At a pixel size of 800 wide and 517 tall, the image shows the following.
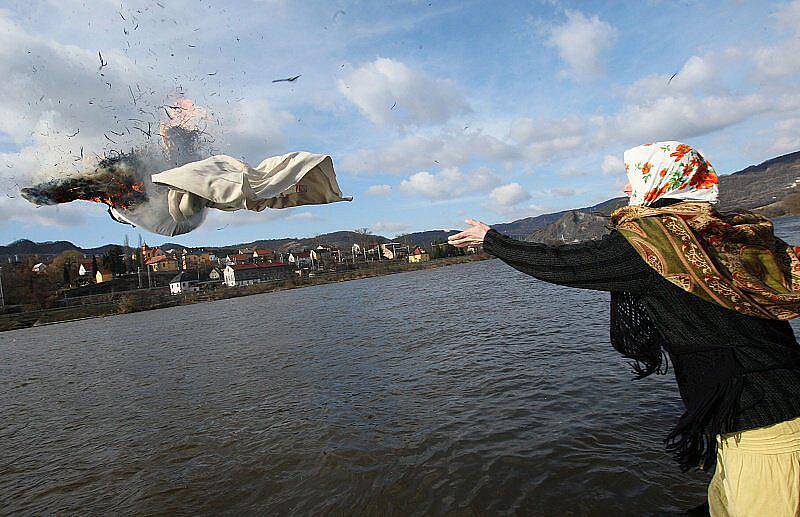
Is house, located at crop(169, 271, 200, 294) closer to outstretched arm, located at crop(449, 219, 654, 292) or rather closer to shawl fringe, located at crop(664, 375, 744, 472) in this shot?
outstretched arm, located at crop(449, 219, 654, 292)

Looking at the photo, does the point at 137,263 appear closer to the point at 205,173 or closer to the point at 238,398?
the point at 238,398

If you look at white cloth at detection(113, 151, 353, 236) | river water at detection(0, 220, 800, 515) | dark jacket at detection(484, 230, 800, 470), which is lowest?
river water at detection(0, 220, 800, 515)

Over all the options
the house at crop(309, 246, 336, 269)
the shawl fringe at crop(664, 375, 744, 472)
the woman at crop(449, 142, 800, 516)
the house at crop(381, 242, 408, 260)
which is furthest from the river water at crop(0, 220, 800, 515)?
the house at crop(381, 242, 408, 260)

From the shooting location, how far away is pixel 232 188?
13.6ft

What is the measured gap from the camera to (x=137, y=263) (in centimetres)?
11419

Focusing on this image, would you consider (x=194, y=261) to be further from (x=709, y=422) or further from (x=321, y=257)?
(x=709, y=422)

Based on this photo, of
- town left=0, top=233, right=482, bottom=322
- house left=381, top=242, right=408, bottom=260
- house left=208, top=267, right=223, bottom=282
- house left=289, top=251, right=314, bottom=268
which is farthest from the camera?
house left=381, top=242, right=408, bottom=260

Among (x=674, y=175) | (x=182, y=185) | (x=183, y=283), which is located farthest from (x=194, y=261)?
(x=674, y=175)

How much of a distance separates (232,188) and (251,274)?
11240 cm

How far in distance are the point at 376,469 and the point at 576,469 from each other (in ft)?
8.91

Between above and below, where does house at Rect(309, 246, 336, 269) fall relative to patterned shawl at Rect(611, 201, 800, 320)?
above

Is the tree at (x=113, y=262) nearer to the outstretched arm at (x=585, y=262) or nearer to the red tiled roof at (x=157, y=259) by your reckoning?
the red tiled roof at (x=157, y=259)

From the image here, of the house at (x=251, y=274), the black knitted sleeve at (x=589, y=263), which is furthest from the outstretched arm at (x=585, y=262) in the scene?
the house at (x=251, y=274)

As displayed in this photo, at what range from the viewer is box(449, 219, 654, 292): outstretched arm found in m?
2.59
